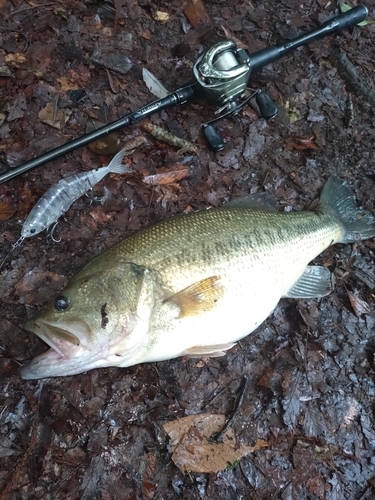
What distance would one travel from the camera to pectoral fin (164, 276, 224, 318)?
2660mm

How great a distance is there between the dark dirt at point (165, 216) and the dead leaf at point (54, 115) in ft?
0.08

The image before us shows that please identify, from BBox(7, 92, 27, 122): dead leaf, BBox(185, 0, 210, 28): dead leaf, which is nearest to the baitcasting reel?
BBox(185, 0, 210, 28): dead leaf

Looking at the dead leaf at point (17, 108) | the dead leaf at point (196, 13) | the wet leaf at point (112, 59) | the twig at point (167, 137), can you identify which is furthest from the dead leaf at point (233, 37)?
the dead leaf at point (17, 108)

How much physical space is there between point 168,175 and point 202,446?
2353 mm

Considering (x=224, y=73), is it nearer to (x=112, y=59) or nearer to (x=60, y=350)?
(x=112, y=59)

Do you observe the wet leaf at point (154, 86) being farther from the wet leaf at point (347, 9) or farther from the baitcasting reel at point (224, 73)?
the wet leaf at point (347, 9)

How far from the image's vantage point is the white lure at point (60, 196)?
3152mm

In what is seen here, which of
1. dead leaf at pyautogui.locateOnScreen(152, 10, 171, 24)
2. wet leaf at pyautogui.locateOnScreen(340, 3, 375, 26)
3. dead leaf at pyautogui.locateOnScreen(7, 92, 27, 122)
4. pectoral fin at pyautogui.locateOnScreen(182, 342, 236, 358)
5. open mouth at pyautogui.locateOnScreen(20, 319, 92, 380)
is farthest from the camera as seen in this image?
wet leaf at pyautogui.locateOnScreen(340, 3, 375, 26)

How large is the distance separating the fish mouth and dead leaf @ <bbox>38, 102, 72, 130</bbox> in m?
2.03

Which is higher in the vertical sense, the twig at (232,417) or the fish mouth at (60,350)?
the fish mouth at (60,350)

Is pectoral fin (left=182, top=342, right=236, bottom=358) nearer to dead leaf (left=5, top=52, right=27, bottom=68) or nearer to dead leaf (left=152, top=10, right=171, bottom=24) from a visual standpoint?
dead leaf (left=5, top=52, right=27, bottom=68)

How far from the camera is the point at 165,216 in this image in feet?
11.8

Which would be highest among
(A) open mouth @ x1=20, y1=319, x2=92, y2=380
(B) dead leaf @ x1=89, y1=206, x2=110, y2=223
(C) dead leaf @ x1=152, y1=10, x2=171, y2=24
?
(C) dead leaf @ x1=152, y1=10, x2=171, y2=24

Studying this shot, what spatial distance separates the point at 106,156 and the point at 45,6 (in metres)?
1.86
